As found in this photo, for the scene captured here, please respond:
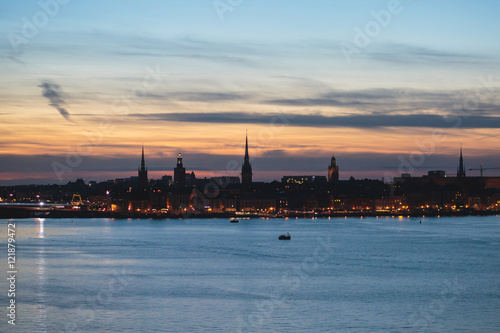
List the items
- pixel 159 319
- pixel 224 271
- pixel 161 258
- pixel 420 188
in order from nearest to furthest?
1. pixel 159 319
2. pixel 224 271
3. pixel 161 258
4. pixel 420 188

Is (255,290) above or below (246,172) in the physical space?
below

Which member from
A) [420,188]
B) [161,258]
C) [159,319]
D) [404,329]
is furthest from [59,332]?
[420,188]

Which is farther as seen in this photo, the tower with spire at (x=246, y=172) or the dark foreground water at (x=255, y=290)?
the tower with spire at (x=246, y=172)

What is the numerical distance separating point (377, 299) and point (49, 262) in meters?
14.8

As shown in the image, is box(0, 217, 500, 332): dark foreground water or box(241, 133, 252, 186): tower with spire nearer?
box(0, 217, 500, 332): dark foreground water

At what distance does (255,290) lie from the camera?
2269 centimetres

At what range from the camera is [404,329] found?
1712 centimetres

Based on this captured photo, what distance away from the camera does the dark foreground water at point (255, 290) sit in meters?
17.7

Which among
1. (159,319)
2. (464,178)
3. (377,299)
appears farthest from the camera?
(464,178)

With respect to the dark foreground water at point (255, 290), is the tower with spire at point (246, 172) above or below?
above

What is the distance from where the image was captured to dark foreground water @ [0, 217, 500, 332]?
17.7 m

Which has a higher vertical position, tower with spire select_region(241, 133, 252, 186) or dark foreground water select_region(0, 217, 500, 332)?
tower with spire select_region(241, 133, 252, 186)

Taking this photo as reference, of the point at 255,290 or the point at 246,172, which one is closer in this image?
the point at 255,290

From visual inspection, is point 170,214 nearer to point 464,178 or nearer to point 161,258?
point 464,178
